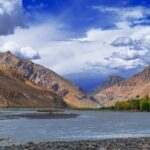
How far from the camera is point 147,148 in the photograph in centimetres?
4059

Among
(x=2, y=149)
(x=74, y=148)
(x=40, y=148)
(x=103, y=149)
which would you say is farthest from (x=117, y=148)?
(x=2, y=149)

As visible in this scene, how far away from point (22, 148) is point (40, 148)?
1.71 metres

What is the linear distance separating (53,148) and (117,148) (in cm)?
608

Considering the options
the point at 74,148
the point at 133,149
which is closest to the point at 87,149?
the point at 74,148

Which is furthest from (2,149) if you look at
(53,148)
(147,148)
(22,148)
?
(147,148)

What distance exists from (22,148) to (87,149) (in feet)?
20.2

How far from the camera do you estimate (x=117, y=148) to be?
41375 millimetres

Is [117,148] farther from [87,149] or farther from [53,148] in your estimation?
[53,148]

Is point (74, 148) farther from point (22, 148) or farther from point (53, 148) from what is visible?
point (22, 148)

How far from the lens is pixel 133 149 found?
4031cm

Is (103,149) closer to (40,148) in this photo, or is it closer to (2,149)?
(40,148)

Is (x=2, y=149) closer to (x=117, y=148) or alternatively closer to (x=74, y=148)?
(x=74, y=148)

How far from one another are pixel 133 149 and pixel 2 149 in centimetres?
1231

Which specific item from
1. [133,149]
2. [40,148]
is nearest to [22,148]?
[40,148]
